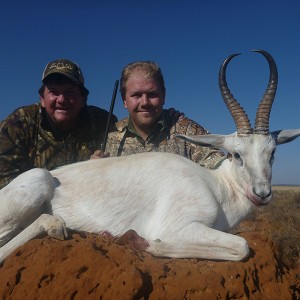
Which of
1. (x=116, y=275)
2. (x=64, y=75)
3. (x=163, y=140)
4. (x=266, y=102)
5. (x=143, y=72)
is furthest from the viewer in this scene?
(x=163, y=140)

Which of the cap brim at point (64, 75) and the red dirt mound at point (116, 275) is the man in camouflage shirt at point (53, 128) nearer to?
the cap brim at point (64, 75)

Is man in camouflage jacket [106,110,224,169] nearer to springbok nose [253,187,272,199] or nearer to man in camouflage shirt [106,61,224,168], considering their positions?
man in camouflage shirt [106,61,224,168]

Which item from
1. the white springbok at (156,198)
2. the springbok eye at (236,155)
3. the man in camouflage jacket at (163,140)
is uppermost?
the man in camouflage jacket at (163,140)

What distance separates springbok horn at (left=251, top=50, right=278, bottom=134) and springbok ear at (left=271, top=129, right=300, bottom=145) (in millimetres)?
454

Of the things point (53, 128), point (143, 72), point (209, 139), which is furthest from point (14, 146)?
point (209, 139)

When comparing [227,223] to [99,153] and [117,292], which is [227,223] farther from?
[99,153]

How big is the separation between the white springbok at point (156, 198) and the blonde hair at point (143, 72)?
2356 millimetres

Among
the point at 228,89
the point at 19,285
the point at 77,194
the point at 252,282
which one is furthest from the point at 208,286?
the point at 228,89

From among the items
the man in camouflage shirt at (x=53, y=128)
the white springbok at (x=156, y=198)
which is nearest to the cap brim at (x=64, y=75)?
the man in camouflage shirt at (x=53, y=128)

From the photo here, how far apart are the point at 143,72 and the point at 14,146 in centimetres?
291

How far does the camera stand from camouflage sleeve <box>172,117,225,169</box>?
303 inches

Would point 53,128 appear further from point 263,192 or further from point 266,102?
point 263,192

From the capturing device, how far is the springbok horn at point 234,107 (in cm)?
625

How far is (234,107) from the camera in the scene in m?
6.50
